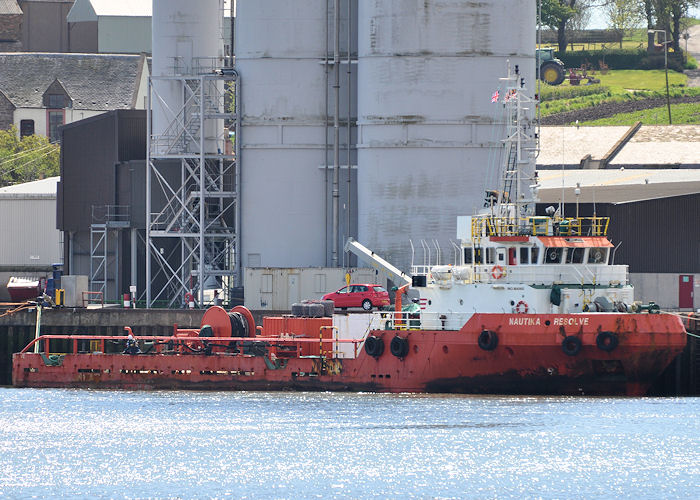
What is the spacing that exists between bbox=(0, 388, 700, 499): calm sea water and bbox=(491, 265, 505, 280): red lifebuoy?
12.5ft

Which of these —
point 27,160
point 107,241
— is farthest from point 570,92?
point 107,241

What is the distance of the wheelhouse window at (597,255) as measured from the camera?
48.5 meters

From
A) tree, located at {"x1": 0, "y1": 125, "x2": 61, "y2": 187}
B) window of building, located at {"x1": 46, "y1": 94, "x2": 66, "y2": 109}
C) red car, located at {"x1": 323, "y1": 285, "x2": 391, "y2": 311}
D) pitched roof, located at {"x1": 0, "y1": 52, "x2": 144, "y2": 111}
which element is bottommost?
red car, located at {"x1": 323, "y1": 285, "x2": 391, "y2": 311}

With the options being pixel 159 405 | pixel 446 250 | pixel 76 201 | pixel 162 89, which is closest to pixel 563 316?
pixel 159 405

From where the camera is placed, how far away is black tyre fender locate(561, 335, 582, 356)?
46.6 m

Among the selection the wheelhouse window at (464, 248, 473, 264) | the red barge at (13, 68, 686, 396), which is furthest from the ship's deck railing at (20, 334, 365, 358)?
the wheelhouse window at (464, 248, 473, 264)

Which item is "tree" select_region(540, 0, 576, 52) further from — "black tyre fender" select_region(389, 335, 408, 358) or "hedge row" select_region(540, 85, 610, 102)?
"black tyre fender" select_region(389, 335, 408, 358)

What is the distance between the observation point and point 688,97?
127438 millimetres

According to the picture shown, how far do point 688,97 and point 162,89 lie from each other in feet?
228

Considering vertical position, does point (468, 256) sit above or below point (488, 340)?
above

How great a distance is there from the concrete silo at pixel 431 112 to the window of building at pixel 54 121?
195 feet

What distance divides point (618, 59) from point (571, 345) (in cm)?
9972

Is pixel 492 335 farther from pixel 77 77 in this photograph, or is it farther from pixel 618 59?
pixel 618 59

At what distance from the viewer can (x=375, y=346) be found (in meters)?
49.6
